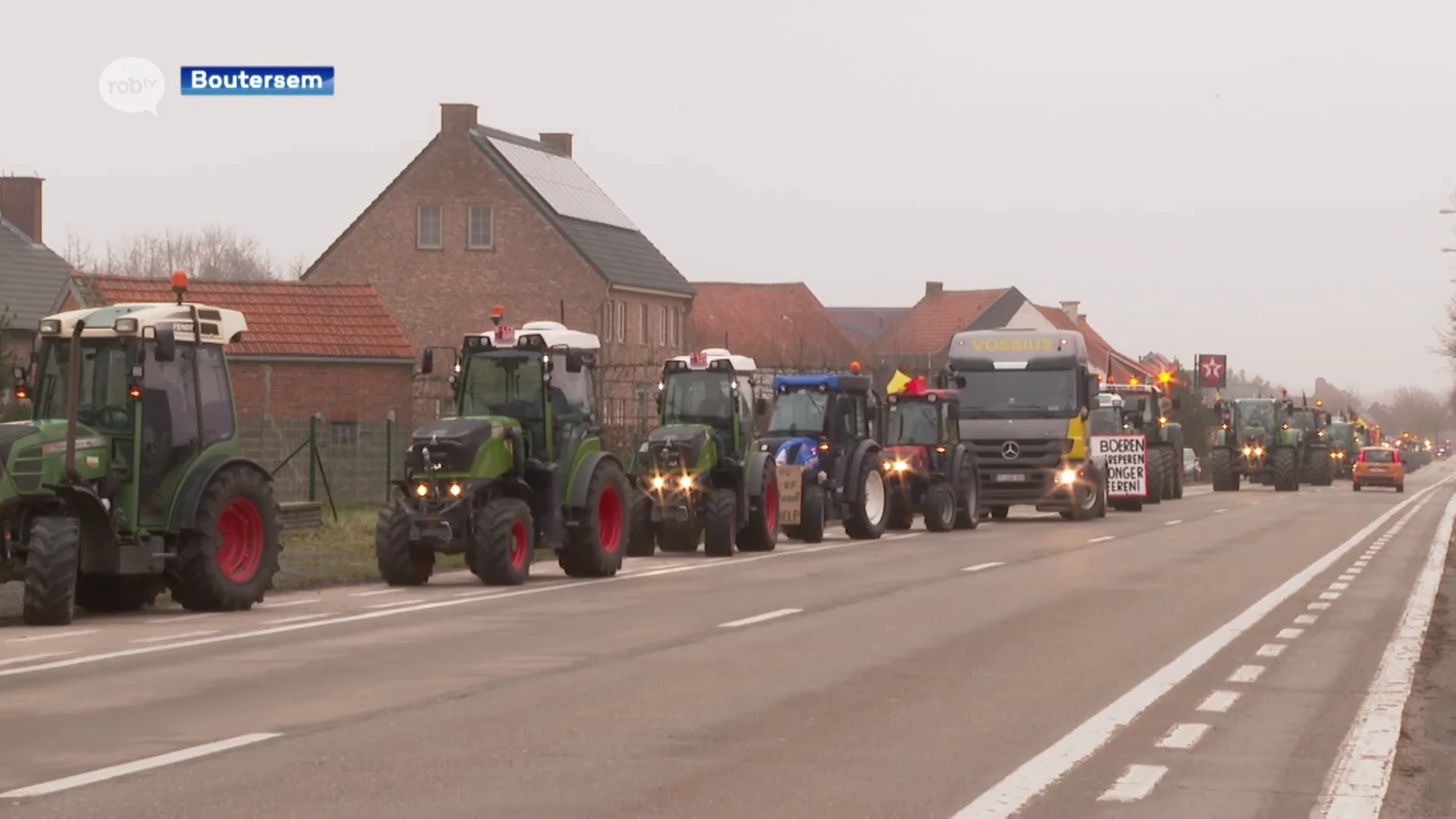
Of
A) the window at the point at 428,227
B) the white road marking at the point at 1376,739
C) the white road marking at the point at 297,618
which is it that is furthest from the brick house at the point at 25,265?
the white road marking at the point at 1376,739

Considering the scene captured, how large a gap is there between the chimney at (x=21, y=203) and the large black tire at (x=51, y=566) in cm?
5720

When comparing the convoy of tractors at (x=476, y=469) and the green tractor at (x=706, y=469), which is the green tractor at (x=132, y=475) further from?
the green tractor at (x=706, y=469)

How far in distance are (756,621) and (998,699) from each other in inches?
209

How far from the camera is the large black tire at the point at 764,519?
1129 inches

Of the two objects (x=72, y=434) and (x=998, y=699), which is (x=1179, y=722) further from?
(x=72, y=434)

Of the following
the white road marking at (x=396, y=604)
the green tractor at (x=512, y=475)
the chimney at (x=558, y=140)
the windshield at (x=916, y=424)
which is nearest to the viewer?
the white road marking at (x=396, y=604)

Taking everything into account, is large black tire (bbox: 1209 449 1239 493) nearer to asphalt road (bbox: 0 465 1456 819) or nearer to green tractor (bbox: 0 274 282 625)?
asphalt road (bbox: 0 465 1456 819)

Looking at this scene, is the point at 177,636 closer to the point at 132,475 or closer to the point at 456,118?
the point at 132,475

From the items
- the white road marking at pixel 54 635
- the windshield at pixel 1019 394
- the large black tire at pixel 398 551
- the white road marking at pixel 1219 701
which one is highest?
the windshield at pixel 1019 394

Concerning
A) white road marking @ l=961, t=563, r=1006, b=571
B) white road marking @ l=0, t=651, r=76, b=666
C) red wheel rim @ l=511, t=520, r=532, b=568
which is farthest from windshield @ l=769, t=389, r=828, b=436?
white road marking @ l=0, t=651, r=76, b=666

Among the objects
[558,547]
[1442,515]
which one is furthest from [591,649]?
[1442,515]

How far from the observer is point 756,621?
59.0ft

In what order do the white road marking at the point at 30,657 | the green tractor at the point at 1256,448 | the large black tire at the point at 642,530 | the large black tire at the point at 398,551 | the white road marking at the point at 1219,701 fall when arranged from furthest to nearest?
the green tractor at the point at 1256,448
the large black tire at the point at 642,530
the large black tire at the point at 398,551
the white road marking at the point at 30,657
the white road marking at the point at 1219,701

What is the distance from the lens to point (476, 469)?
71.9 ft
